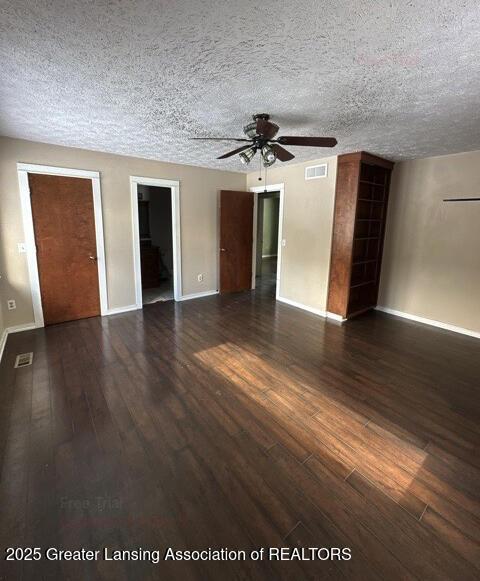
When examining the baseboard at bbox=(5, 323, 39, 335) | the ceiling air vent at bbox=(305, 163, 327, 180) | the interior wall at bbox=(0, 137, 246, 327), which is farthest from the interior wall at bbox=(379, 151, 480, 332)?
the baseboard at bbox=(5, 323, 39, 335)

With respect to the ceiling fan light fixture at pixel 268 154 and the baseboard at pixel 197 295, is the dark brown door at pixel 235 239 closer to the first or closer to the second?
the baseboard at pixel 197 295

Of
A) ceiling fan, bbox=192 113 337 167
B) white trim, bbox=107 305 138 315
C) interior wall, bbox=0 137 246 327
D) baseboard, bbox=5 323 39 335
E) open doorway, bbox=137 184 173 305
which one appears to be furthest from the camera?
open doorway, bbox=137 184 173 305

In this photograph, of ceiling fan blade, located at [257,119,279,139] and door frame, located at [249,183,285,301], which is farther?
door frame, located at [249,183,285,301]

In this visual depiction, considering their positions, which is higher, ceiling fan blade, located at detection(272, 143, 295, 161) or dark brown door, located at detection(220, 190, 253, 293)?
ceiling fan blade, located at detection(272, 143, 295, 161)

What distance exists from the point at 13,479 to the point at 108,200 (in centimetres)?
364

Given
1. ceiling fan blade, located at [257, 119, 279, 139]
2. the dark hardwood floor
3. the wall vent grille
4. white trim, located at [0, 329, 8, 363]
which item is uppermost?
ceiling fan blade, located at [257, 119, 279, 139]

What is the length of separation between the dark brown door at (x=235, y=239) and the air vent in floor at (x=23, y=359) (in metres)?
3.37

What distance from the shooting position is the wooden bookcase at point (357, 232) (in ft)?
13.2

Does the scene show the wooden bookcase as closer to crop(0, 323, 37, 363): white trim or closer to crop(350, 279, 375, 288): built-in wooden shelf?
crop(350, 279, 375, 288): built-in wooden shelf

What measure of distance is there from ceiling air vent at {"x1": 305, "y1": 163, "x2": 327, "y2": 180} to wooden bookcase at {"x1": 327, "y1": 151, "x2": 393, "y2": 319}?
26 centimetres

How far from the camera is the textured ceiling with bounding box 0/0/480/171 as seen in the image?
1.36 metres

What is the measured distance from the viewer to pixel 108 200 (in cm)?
425

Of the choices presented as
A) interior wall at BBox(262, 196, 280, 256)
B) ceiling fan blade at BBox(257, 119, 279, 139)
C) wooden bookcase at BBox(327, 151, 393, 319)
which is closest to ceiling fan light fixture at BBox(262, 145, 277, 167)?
ceiling fan blade at BBox(257, 119, 279, 139)

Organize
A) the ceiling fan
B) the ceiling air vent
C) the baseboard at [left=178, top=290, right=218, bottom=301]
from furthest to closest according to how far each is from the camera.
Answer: the baseboard at [left=178, top=290, right=218, bottom=301] → the ceiling air vent → the ceiling fan
